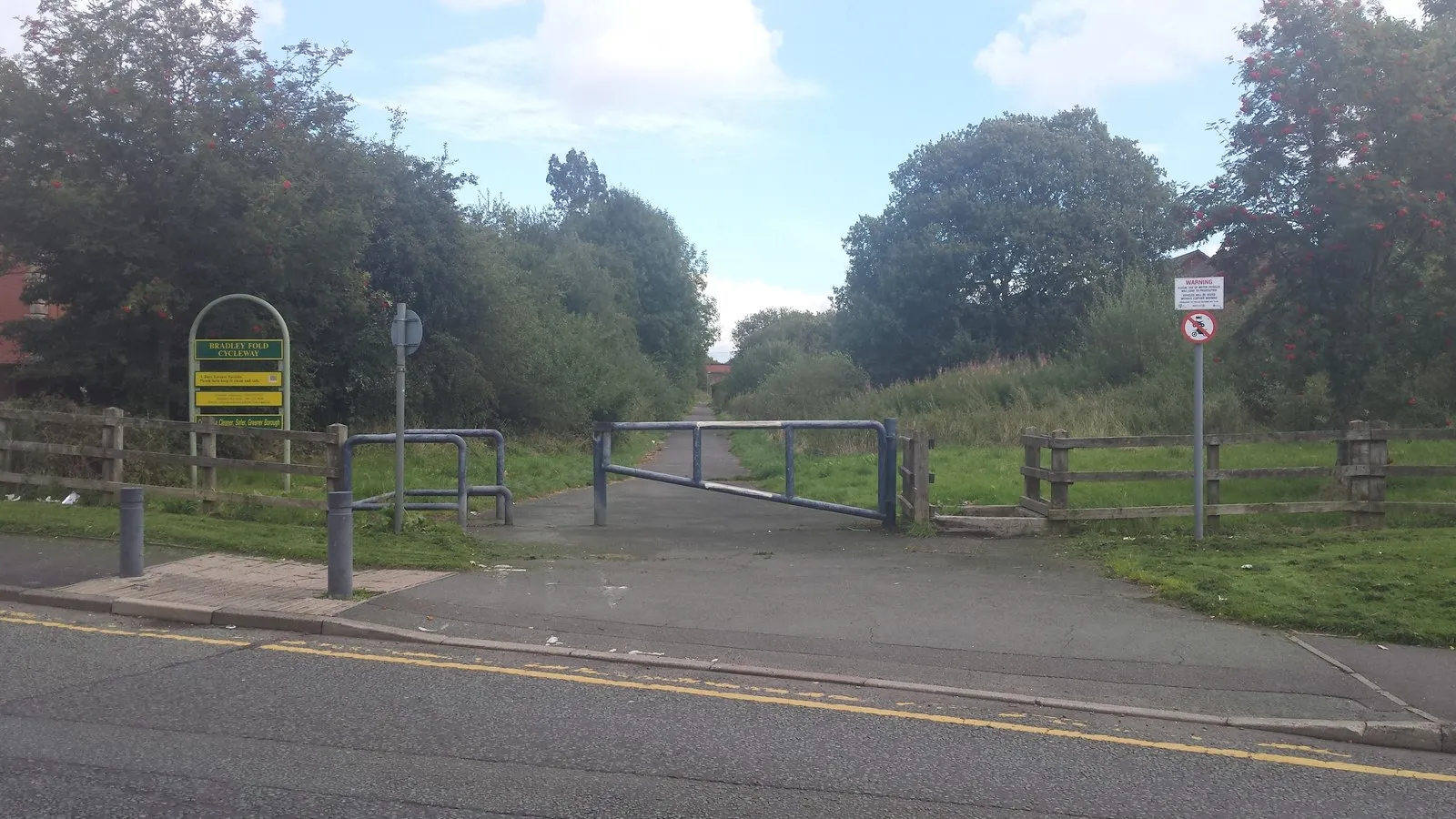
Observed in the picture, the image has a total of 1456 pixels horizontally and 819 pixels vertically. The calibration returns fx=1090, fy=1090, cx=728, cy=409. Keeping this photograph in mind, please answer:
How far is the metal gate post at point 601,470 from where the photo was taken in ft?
44.1

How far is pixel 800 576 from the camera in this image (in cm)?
1047

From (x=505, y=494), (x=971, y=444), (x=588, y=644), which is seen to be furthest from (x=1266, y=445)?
(x=588, y=644)

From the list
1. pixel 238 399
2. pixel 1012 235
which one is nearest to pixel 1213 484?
pixel 238 399

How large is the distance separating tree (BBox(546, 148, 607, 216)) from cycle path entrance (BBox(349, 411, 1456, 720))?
76.6 metres

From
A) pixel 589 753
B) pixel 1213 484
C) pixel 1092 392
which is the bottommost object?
pixel 589 753

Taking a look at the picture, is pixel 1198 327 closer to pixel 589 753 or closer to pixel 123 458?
pixel 589 753

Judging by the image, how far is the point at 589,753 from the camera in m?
5.57

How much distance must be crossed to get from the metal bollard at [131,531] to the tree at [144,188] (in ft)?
27.4

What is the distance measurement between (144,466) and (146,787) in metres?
11.0

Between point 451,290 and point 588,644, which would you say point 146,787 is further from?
point 451,290

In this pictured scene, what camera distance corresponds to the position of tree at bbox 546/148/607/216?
86.7m

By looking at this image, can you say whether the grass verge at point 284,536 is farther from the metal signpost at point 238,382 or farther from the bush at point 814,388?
the bush at point 814,388

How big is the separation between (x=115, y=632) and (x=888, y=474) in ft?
26.9

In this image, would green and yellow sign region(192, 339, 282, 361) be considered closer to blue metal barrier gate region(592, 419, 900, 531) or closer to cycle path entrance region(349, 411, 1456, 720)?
cycle path entrance region(349, 411, 1456, 720)
